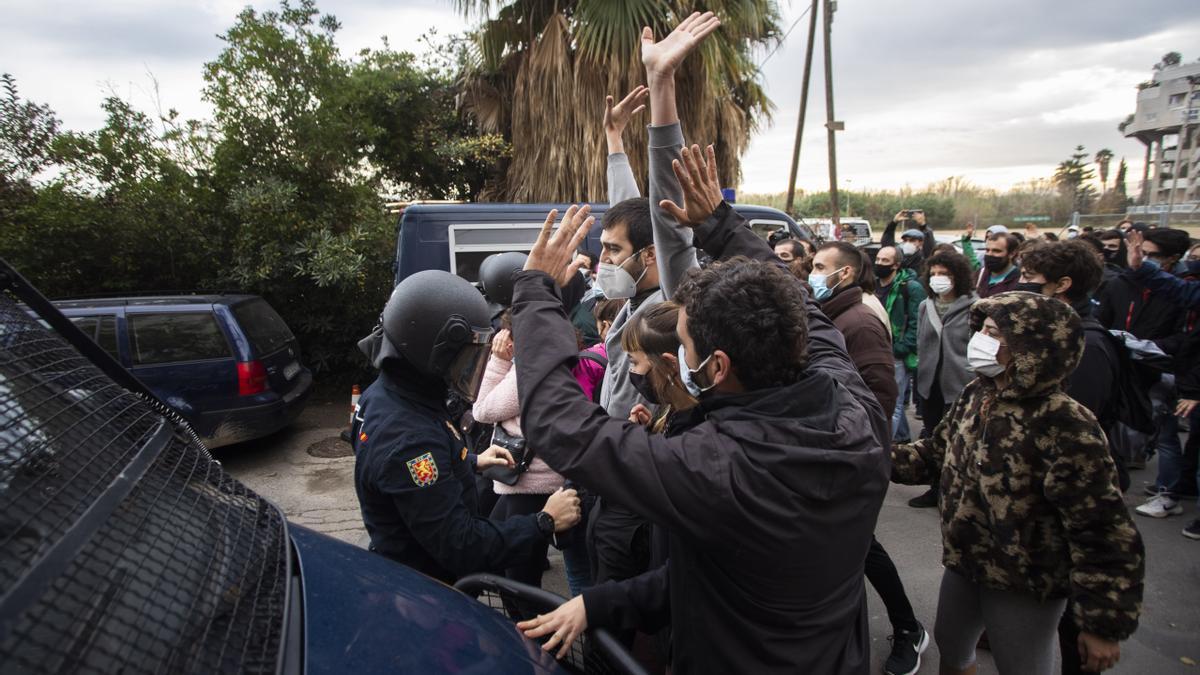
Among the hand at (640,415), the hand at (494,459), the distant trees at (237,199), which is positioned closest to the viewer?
the hand at (640,415)

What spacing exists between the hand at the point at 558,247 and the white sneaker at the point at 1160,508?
4973 mm

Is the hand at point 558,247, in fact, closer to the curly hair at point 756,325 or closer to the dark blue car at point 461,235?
the curly hair at point 756,325

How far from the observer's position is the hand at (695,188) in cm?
185

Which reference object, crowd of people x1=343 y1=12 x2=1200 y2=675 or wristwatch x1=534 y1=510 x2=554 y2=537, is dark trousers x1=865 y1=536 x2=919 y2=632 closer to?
crowd of people x1=343 y1=12 x2=1200 y2=675

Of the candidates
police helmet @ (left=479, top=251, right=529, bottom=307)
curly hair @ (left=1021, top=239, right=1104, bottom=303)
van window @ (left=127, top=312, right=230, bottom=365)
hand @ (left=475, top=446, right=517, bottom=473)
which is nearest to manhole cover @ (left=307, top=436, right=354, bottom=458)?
van window @ (left=127, top=312, right=230, bottom=365)

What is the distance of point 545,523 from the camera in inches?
79.3

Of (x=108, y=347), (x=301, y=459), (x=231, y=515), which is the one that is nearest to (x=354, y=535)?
(x=301, y=459)

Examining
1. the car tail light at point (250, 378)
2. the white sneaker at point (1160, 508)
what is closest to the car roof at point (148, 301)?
the car tail light at point (250, 378)

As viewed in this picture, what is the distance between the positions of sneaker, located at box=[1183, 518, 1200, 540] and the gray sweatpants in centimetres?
302

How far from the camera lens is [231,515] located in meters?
1.37

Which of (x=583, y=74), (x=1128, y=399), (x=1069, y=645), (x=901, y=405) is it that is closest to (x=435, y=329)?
(x=1069, y=645)

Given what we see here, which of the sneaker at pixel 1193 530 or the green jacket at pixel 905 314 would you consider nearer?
the sneaker at pixel 1193 530

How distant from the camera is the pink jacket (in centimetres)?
264

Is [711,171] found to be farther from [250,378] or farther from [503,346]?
[250,378]
